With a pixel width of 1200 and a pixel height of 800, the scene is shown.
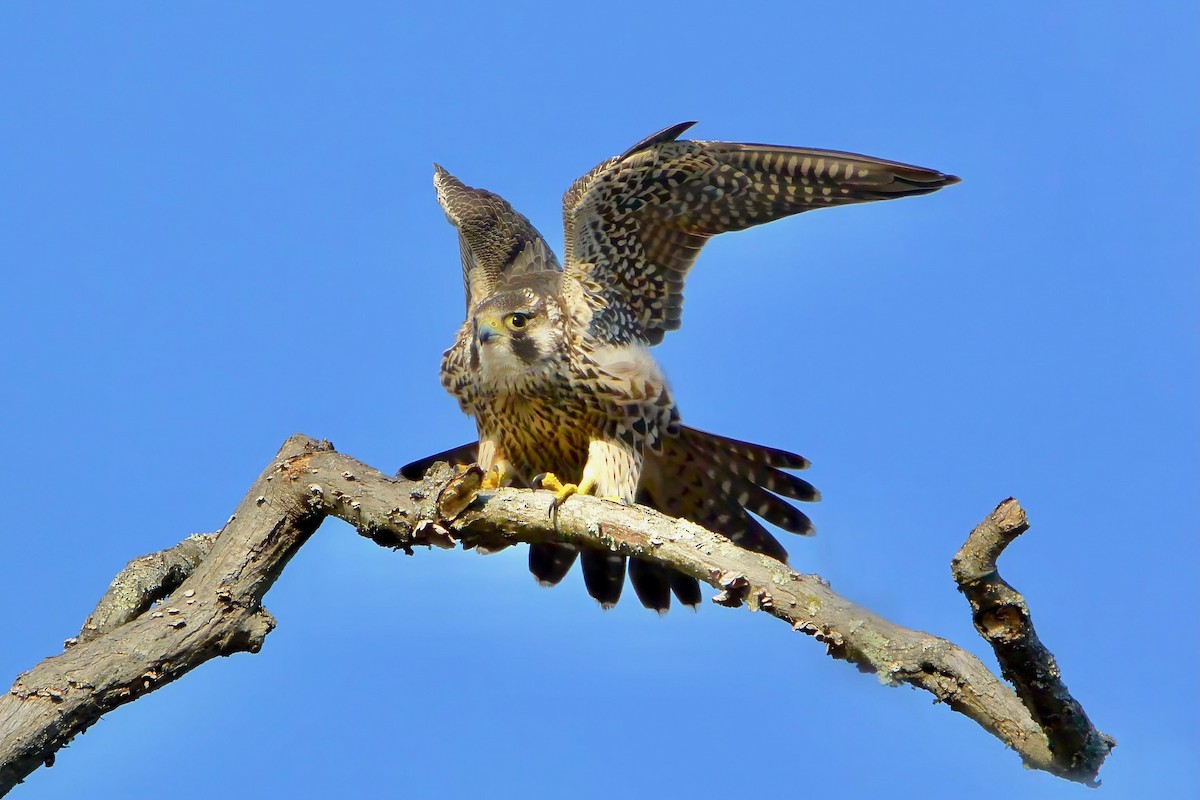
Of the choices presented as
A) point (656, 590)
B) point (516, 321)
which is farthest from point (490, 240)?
point (656, 590)

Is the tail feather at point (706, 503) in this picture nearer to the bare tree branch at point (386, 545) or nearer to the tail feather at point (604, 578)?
the tail feather at point (604, 578)

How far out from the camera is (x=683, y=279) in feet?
19.7

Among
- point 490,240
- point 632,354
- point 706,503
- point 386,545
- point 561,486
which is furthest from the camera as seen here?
point 490,240

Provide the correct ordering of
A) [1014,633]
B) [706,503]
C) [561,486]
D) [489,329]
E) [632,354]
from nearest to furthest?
[1014,633] < [561,486] < [489,329] < [632,354] < [706,503]

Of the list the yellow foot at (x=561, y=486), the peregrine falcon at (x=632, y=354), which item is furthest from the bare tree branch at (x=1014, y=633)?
the peregrine falcon at (x=632, y=354)

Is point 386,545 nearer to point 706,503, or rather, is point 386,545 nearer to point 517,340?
point 517,340

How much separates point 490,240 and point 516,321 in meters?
0.87

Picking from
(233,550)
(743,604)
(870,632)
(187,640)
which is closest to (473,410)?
(233,550)

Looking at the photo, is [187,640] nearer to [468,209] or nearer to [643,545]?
[643,545]

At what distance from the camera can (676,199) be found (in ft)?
19.1

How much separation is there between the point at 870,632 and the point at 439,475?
1.85m

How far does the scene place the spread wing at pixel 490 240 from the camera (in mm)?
6273

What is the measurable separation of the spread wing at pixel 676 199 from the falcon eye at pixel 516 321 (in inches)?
14.2

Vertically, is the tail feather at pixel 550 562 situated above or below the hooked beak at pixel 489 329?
below
